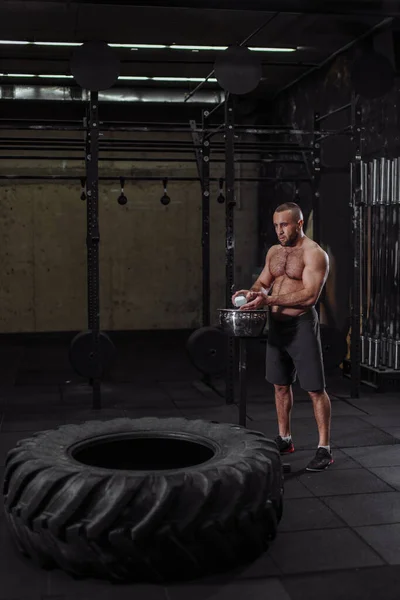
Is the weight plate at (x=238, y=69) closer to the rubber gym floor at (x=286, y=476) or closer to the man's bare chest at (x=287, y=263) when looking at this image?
the man's bare chest at (x=287, y=263)

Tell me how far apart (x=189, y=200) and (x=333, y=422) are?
496cm

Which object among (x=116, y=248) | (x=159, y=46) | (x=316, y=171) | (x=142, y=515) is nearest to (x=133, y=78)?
(x=159, y=46)

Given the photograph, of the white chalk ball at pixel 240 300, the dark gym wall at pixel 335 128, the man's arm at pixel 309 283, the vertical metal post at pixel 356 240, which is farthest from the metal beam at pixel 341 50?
the white chalk ball at pixel 240 300

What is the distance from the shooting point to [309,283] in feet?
12.6

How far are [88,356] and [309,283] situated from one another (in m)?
2.31

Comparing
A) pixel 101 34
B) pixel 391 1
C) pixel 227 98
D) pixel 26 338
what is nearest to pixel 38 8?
pixel 101 34

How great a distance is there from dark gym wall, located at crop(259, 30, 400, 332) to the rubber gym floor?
96 centimetres

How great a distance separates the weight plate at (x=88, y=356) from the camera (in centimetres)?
547

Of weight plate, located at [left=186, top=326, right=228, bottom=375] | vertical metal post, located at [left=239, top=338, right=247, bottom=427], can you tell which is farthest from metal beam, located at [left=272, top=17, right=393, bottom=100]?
vertical metal post, located at [left=239, top=338, right=247, bottom=427]

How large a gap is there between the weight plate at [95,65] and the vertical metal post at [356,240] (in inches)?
75.7

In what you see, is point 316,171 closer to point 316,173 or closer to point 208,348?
point 316,173

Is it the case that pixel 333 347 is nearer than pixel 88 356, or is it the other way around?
pixel 88 356

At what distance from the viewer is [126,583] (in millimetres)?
2562

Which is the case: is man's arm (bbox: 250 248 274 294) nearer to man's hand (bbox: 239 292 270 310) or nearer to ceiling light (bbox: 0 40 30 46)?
man's hand (bbox: 239 292 270 310)
